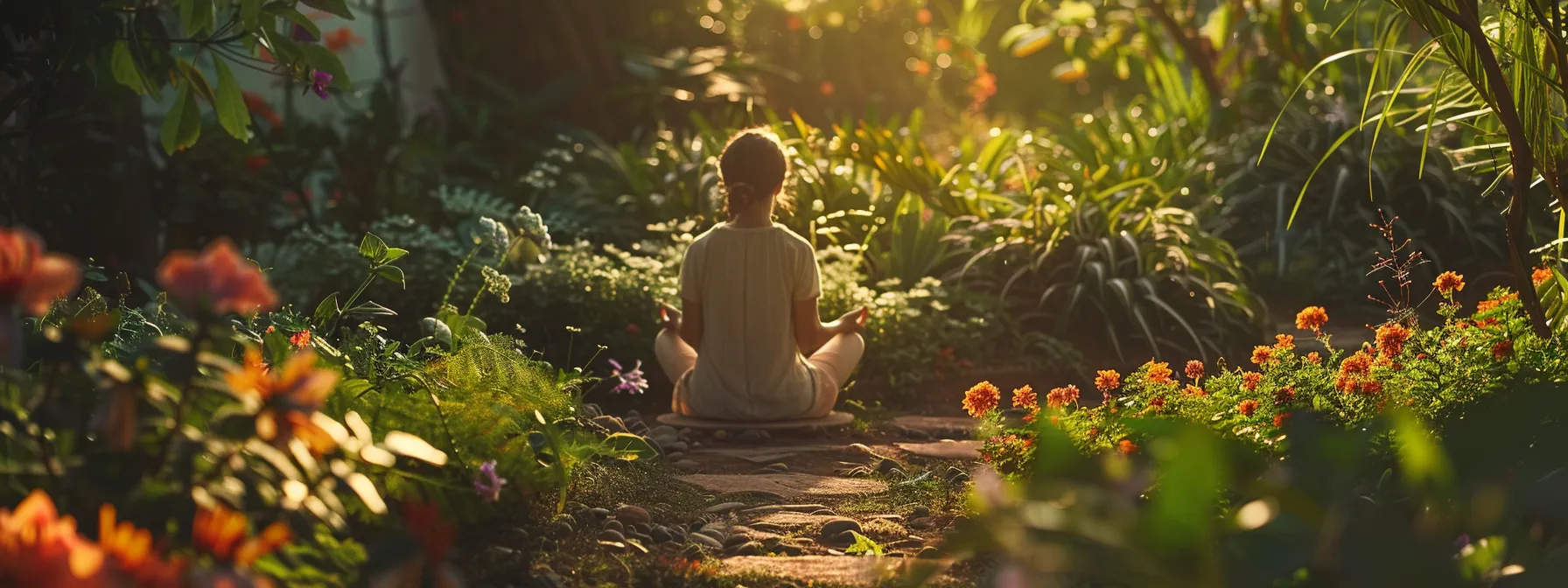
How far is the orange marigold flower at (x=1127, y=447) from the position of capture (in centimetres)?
283

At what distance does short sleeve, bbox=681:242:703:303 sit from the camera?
4.53 m

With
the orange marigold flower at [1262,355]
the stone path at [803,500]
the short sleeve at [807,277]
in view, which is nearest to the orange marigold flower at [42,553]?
the stone path at [803,500]

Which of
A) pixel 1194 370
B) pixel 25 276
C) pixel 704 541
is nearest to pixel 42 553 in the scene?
pixel 25 276

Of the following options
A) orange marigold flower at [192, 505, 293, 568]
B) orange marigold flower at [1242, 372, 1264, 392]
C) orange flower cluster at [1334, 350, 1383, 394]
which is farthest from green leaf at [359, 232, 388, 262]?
orange flower cluster at [1334, 350, 1383, 394]

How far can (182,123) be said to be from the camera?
142 inches

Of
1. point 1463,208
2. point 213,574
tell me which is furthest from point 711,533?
point 1463,208

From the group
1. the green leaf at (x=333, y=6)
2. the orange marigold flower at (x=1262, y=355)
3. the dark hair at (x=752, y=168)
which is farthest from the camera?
the dark hair at (x=752, y=168)

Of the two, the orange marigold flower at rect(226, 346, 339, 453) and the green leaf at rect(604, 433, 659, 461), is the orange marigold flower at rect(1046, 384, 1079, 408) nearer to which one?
the green leaf at rect(604, 433, 659, 461)

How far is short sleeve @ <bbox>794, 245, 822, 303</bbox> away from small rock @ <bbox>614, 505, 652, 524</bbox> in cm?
155

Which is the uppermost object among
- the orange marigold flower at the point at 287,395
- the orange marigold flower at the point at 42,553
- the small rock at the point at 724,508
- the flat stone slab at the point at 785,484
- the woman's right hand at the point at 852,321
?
the orange marigold flower at the point at 287,395

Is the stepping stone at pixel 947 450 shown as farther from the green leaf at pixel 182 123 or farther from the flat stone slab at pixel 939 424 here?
the green leaf at pixel 182 123

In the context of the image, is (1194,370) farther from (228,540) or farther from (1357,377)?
(228,540)

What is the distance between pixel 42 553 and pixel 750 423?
3239mm

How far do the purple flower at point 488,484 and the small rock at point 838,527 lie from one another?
2.54 feet
